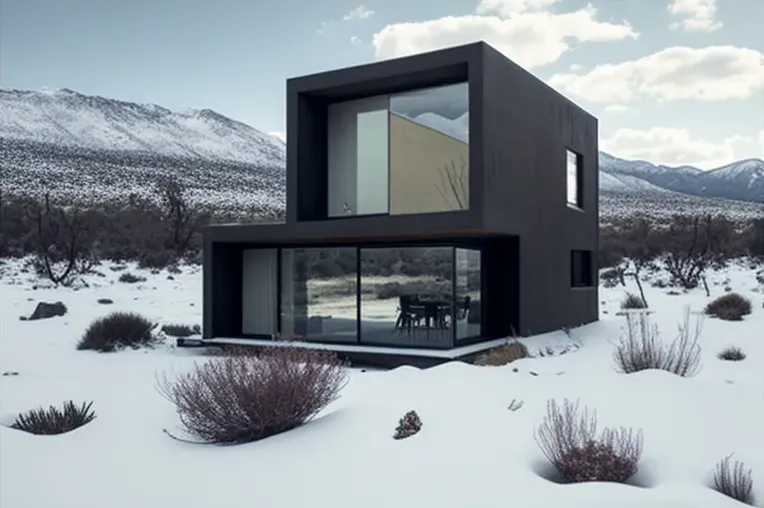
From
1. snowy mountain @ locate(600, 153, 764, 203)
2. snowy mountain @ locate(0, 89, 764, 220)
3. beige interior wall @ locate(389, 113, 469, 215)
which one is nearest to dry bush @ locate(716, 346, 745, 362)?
beige interior wall @ locate(389, 113, 469, 215)

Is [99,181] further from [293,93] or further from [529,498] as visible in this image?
[529,498]

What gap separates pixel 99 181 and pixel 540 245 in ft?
87.5

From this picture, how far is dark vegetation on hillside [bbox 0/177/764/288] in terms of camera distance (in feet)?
72.7

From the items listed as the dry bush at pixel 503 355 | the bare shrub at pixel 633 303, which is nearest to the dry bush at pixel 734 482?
the dry bush at pixel 503 355

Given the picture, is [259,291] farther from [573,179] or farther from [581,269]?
[581,269]

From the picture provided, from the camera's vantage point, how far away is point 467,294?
1075cm

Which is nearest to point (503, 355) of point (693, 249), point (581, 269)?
point (581, 269)

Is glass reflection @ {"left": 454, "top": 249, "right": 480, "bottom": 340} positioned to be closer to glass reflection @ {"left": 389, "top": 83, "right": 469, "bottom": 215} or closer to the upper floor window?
glass reflection @ {"left": 389, "top": 83, "right": 469, "bottom": 215}

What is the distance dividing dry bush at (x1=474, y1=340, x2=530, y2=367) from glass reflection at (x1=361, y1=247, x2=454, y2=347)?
0.77 meters

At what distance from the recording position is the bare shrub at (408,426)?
17.5 feet

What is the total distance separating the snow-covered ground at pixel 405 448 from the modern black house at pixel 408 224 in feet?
7.83

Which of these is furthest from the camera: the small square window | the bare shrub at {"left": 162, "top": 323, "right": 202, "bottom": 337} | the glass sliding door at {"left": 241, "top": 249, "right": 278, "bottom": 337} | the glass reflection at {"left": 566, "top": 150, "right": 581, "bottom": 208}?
the small square window

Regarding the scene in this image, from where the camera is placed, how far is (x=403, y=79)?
11.0m

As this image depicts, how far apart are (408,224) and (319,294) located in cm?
279
